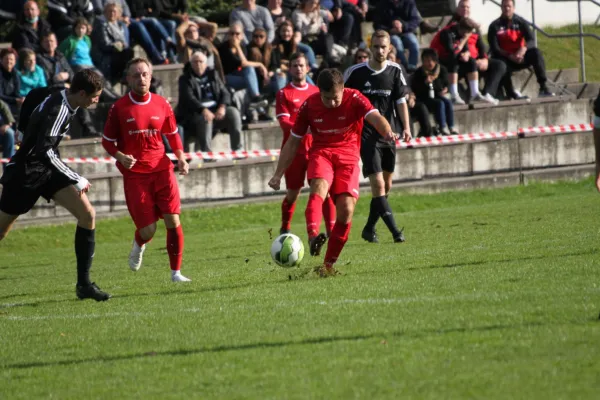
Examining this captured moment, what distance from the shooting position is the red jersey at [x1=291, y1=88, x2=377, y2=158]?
34.7 ft

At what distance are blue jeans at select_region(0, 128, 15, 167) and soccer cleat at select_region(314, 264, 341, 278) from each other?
995cm

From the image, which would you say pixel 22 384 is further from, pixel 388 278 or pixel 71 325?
pixel 388 278

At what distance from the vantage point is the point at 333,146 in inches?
420

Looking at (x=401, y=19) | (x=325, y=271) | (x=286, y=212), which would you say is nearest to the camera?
(x=325, y=271)

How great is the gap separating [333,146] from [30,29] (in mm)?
11332

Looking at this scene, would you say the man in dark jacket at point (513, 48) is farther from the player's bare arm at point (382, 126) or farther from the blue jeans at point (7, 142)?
the player's bare arm at point (382, 126)

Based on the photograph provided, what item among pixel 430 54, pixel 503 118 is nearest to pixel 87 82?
pixel 430 54

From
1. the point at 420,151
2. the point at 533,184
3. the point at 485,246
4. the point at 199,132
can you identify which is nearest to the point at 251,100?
the point at 199,132

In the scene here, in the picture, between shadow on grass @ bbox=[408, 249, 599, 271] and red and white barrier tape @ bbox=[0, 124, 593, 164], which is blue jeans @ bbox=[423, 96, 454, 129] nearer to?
red and white barrier tape @ bbox=[0, 124, 593, 164]

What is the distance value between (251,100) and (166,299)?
12.8 metres

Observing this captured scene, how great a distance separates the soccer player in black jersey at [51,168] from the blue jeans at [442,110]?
13.3 metres

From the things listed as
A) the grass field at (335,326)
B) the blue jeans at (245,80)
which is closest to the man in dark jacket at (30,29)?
the blue jeans at (245,80)

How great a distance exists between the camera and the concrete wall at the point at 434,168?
64.6 feet

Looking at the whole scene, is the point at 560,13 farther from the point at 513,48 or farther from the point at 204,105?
the point at 204,105
